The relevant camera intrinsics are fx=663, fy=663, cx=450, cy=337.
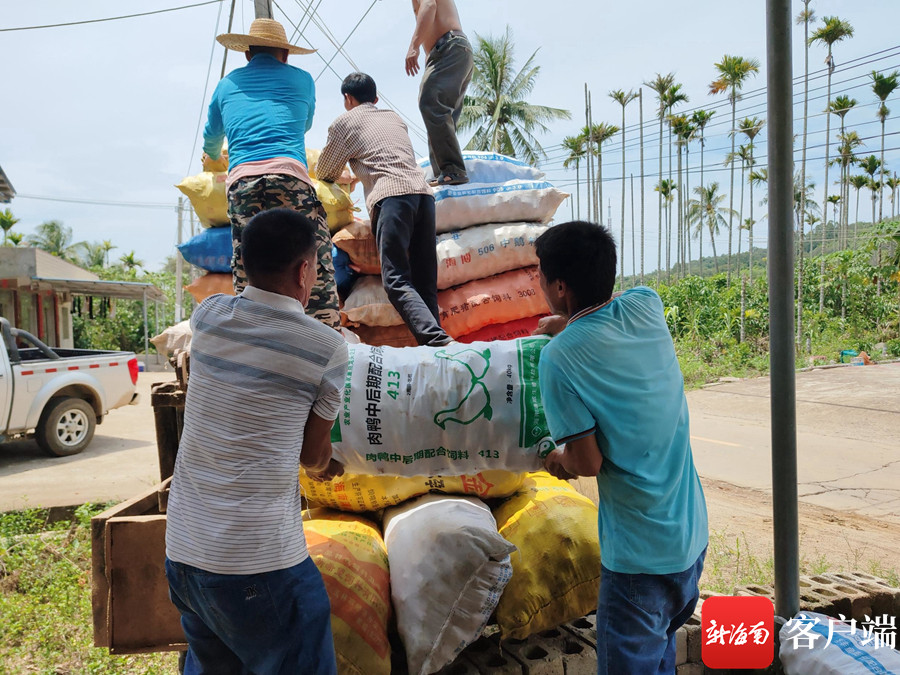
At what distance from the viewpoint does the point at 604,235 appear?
1873 mm

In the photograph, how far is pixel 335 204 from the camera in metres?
3.77

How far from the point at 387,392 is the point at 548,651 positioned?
105cm

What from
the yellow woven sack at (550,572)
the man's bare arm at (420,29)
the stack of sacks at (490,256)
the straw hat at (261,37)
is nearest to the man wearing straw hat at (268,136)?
the straw hat at (261,37)


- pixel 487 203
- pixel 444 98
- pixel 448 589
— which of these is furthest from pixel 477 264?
pixel 448 589

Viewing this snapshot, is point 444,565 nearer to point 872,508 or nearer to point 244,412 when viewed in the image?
point 244,412

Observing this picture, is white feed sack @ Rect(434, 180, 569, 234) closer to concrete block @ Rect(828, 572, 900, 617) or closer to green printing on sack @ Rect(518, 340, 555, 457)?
green printing on sack @ Rect(518, 340, 555, 457)

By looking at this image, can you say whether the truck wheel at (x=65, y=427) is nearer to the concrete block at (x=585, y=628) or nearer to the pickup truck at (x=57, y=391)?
the pickup truck at (x=57, y=391)

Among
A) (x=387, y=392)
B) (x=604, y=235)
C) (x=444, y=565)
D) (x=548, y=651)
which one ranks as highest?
(x=604, y=235)

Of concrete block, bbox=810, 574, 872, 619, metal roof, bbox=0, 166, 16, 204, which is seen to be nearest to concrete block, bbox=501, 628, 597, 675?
concrete block, bbox=810, 574, 872, 619

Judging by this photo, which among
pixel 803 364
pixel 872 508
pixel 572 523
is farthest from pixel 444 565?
pixel 803 364

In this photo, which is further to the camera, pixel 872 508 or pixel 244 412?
pixel 872 508

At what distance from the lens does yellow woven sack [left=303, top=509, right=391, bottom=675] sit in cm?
204

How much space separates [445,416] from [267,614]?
0.82 metres

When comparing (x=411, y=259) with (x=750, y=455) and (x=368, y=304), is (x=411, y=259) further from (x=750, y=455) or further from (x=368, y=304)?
(x=750, y=455)
